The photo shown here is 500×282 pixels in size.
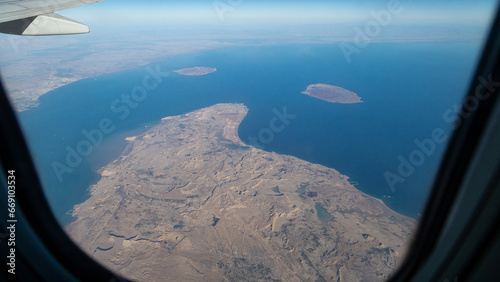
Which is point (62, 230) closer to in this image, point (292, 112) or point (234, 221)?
point (234, 221)

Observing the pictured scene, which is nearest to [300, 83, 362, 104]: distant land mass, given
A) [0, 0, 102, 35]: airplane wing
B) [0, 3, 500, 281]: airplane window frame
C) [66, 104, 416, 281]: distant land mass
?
[66, 104, 416, 281]: distant land mass

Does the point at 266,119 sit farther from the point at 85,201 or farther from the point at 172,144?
the point at 85,201

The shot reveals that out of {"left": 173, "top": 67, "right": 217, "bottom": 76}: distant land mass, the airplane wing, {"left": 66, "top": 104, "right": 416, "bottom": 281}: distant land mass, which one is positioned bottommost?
{"left": 66, "top": 104, "right": 416, "bottom": 281}: distant land mass

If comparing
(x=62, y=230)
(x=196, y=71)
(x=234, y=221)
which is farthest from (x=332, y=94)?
(x=62, y=230)

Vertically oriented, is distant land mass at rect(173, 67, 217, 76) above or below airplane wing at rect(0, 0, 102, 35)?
below

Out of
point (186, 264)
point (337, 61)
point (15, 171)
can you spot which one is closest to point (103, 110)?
point (186, 264)

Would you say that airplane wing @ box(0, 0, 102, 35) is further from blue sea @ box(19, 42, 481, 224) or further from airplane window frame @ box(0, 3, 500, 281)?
blue sea @ box(19, 42, 481, 224)

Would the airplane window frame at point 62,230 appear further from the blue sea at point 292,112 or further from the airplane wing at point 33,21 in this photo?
the airplane wing at point 33,21

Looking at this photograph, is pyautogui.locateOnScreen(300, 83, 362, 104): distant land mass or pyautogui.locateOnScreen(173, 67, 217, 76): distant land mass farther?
pyautogui.locateOnScreen(173, 67, 217, 76): distant land mass
